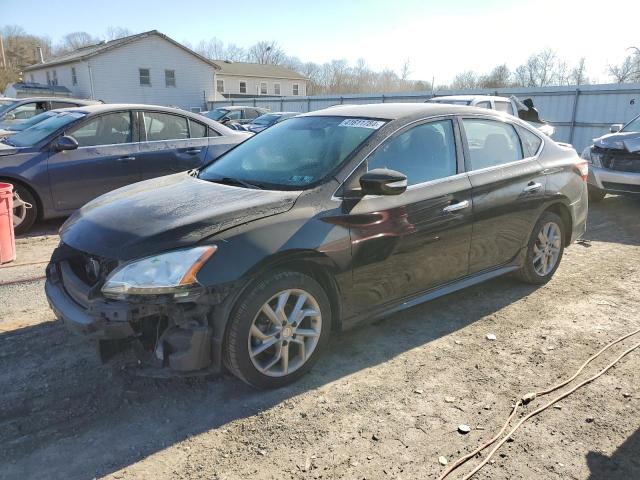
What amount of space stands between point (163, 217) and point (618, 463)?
111 inches

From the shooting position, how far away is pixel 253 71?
56.1 m

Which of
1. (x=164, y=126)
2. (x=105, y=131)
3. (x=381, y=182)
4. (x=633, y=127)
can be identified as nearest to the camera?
(x=381, y=182)

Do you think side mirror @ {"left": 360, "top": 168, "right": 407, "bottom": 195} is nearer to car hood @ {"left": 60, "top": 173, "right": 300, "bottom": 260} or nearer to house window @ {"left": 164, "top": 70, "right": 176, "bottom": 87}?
car hood @ {"left": 60, "top": 173, "right": 300, "bottom": 260}

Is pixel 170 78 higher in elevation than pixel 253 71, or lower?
lower

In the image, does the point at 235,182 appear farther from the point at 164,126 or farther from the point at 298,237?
the point at 164,126

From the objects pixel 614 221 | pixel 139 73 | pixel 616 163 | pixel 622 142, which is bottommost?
pixel 614 221

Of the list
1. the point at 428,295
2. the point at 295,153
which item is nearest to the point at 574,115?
the point at 428,295

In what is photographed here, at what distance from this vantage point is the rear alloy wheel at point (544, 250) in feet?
16.1

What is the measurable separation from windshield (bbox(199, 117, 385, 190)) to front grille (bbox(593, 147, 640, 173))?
656 cm

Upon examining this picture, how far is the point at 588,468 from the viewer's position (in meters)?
2.61

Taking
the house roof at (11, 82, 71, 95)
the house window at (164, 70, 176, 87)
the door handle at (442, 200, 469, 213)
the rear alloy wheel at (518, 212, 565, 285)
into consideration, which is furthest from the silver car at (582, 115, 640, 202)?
the house roof at (11, 82, 71, 95)

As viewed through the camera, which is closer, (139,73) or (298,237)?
(298,237)

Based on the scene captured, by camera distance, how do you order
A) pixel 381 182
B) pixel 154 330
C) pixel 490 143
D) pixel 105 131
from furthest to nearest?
pixel 105 131
pixel 490 143
pixel 381 182
pixel 154 330

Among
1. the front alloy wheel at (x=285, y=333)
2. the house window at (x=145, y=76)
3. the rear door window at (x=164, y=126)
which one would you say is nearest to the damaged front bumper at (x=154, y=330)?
the front alloy wheel at (x=285, y=333)
